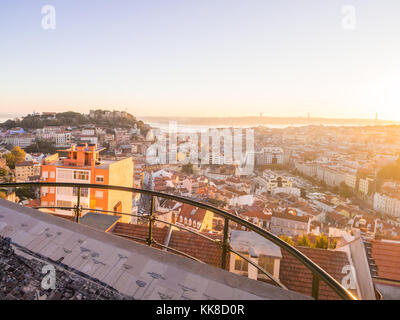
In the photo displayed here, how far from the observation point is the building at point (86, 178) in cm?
726

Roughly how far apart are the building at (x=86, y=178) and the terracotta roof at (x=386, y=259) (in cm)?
556

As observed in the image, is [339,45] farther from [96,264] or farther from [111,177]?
[96,264]

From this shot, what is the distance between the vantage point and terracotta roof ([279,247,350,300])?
2.99m

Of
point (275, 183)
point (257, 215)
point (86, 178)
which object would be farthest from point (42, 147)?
point (275, 183)

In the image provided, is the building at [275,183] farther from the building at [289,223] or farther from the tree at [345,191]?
the building at [289,223]

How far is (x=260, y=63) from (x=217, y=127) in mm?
12853

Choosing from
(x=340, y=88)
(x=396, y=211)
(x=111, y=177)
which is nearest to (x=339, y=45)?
(x=340, y=88)
